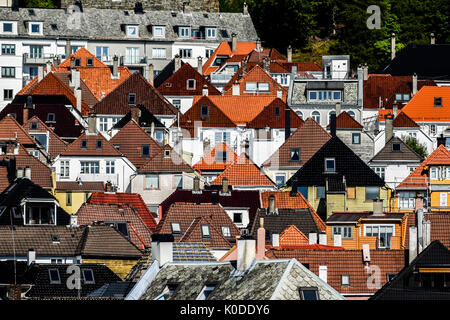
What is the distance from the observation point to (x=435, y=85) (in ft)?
404

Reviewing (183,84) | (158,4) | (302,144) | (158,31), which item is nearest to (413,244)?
(302,144)

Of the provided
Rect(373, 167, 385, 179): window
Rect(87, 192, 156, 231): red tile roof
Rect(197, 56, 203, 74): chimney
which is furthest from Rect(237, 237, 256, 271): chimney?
Rect(197, 56, 203, 74): chimney

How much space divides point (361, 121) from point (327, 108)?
2624 mm

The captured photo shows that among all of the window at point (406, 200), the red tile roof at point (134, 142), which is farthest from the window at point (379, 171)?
the red tile roof at point (134, 142)

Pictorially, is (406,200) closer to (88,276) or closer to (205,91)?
(205,91)

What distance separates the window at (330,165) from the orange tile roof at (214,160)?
12.0m

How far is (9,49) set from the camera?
130125 millimetres

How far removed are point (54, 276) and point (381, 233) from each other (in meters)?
22.2

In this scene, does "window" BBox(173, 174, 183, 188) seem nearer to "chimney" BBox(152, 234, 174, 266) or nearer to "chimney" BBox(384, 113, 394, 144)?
"chimney" BBox(384, 113, 394, 144)

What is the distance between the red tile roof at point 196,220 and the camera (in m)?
→ 68.4

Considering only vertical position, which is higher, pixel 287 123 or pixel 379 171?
A: pixel 287 123

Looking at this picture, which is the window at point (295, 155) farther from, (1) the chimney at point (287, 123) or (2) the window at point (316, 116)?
(2) the window at point (316, 116)

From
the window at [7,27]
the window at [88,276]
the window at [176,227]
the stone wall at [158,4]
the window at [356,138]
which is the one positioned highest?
the stone wall at [158,4]

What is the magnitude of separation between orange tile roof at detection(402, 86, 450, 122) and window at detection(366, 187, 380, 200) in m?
25.3
